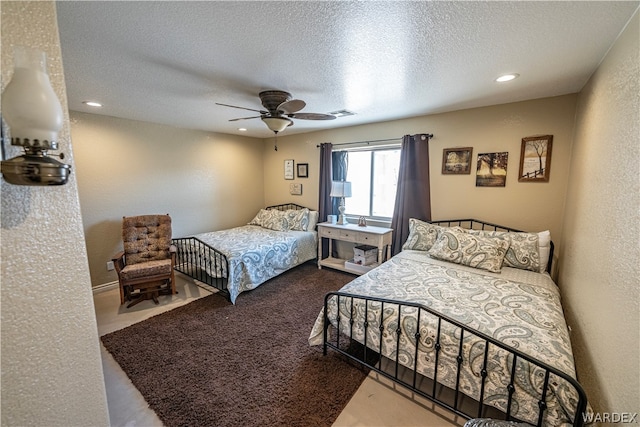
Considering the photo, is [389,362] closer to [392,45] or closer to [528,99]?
[392,45]

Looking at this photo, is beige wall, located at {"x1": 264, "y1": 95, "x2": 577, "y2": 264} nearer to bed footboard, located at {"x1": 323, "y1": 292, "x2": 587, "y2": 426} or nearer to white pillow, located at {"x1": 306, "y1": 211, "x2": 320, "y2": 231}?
white pillow, located at {"x1": 306, "y1": 211, "x2": 320, "y2": 231}

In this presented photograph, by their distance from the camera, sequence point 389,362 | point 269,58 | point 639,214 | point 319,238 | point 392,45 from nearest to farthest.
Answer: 1. point 639,214
2. point 392,45
3. point 269,58
4. point 389,362
5. point 319,238

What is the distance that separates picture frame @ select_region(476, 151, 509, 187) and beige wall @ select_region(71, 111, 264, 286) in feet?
13.3

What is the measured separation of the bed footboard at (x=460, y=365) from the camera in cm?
129

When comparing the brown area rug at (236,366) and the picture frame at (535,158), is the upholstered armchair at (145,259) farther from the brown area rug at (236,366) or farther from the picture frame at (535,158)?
the picture frame at (535,158)

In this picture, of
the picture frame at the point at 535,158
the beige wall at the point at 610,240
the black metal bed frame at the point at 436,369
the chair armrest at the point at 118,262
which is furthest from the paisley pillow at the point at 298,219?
the beige wall at the point at 610,240

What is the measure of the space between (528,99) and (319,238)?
3.17m

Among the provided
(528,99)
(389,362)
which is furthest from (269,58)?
(528,99)

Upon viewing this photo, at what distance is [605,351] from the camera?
1.36 metres

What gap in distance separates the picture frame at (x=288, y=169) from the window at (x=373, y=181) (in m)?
1.23

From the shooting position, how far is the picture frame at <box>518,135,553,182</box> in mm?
2740

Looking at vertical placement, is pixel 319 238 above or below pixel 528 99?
below

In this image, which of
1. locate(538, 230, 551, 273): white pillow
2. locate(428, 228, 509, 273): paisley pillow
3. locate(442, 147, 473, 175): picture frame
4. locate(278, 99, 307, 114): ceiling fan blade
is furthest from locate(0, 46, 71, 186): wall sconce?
locate(442, 147, 473, 175): picture frame

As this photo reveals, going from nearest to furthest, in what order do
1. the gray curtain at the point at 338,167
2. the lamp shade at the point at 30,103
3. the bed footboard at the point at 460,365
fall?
the lamp shade at the point at 30,103 → the bed footboard at the point at 460,365 → the gray curtain at the point at 338,167
